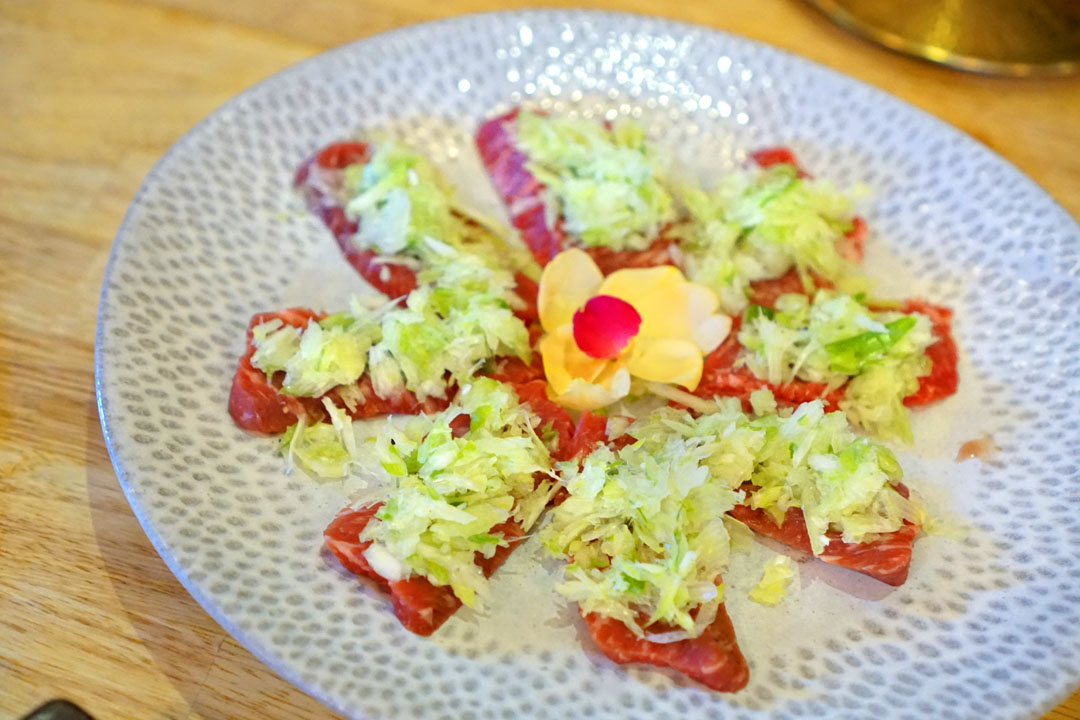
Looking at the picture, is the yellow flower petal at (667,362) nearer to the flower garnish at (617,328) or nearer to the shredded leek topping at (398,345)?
the flower garnish at (617,328)

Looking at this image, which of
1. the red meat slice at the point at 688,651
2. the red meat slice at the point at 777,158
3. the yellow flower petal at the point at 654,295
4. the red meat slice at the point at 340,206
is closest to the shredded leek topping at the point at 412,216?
the red meat slice at the point at 340,206

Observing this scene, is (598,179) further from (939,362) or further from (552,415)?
(939,362)

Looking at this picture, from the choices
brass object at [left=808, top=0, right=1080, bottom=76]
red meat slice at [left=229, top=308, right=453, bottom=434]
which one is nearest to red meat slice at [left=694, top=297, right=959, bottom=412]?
red meat slice at [left=229, top=308, right=453, bottom=434]

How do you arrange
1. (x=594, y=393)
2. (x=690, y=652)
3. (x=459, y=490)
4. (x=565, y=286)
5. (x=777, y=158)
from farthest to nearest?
(x=777, y=158) < (x=565, y=286) < (x=594, y=393) < (x=459, y=490) < (x=690, y=652)

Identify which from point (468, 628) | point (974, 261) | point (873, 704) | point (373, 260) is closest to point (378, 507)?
point (468, 628)

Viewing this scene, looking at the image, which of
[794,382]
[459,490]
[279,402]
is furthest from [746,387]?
[279,402]

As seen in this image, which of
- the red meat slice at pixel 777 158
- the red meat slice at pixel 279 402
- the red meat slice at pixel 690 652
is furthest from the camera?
the red meat slice at pixel 777 158
